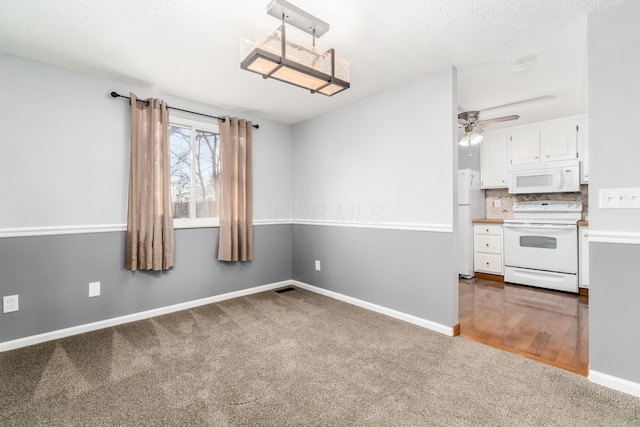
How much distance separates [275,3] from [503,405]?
2613 mm

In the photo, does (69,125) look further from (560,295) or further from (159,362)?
(560,295)

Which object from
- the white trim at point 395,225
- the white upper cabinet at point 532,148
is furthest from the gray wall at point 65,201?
the white upper cabinet at point 532,148

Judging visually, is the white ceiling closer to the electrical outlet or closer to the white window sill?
the white window sill

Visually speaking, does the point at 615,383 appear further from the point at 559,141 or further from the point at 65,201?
the point at 65,201

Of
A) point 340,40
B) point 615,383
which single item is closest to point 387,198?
point 340,40

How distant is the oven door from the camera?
12.4ft

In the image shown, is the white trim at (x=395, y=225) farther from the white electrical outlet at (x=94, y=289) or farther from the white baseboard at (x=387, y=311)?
the white electrical outlet at (x=94, y=289)

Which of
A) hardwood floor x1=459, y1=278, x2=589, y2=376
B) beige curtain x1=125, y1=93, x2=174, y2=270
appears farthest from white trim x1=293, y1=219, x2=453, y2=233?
beige curtain x1=125, y1=93, x2=174, y2=270

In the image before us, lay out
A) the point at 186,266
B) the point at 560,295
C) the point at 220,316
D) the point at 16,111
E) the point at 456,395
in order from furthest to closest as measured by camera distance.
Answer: the point at 560,295, the point at 186,266, the point at 220,316, the point at 16,111, the point at 456,395

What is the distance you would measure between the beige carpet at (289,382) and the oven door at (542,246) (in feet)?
7.98

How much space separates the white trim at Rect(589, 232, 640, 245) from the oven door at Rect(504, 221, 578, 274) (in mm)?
2477

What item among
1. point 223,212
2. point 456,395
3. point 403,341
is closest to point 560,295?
point 403,341

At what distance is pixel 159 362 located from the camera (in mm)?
2119

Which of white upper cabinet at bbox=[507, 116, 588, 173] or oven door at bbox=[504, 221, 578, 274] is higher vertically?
white upper cabinet at bbox=[507, 116, 588, 173]
